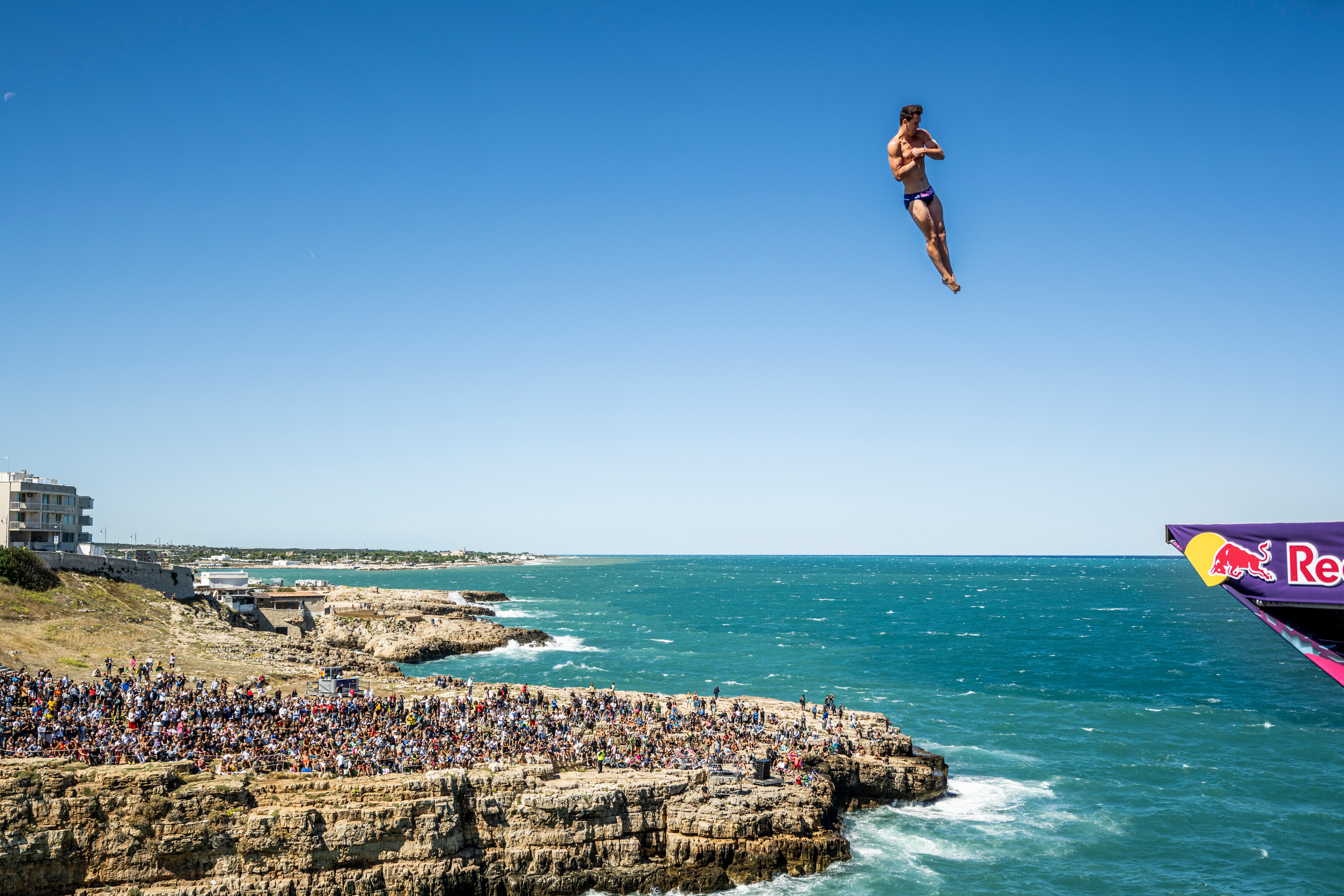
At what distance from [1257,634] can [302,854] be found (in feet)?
379

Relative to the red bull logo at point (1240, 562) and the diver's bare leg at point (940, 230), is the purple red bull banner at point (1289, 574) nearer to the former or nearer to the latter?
the red bull logo at point (1240, 562)

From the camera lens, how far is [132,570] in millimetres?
69125

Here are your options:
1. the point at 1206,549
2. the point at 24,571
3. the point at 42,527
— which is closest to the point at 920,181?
the point at 1206,549

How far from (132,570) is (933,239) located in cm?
7862

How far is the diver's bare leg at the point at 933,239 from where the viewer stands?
7406 mm

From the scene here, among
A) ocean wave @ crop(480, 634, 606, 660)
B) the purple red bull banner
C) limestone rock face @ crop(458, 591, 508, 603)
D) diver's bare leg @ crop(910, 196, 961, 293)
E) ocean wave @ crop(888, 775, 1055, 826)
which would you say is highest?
diver's bare leg @ crop(910, 196, 961, 293)

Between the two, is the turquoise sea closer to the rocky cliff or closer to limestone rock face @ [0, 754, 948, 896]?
limestone rock face @ [0, 754, 948, 896]

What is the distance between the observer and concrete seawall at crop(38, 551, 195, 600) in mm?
64438

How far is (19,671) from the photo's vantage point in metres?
37.6

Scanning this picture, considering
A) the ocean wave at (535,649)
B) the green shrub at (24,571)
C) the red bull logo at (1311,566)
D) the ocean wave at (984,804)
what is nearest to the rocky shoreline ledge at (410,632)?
the ocean wave at (535,649)

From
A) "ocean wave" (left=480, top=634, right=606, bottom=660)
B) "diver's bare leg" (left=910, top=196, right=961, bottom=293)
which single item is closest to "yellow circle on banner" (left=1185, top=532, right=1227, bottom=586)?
"diver's bare leg" (left=910, top=196, right=961, bottom=293)

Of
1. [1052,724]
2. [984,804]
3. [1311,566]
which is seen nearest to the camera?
[1311,566]

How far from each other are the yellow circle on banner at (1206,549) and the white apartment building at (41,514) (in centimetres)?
8048

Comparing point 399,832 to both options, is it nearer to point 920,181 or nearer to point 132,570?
point 920,181
